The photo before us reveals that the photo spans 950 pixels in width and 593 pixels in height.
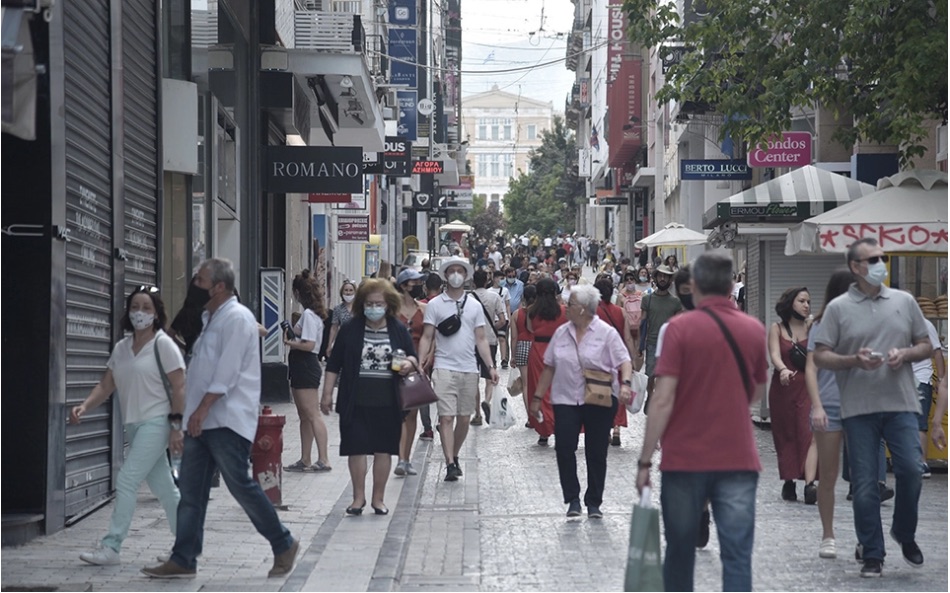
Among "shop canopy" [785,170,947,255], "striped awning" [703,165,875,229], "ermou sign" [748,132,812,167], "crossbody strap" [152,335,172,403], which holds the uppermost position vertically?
Answer: "ermou sign" [748,132,812,167]

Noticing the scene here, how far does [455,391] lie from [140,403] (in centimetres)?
487

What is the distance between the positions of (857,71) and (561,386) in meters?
6.82

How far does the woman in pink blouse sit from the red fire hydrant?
6.28ft

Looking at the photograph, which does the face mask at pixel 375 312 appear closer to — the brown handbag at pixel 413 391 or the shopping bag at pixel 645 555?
the brown handbag at pixel 413 391

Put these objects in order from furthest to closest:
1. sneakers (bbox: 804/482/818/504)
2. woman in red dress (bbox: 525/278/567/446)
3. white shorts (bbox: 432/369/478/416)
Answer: woman in red dress (bbox: 525/278/567/446) → white shorts (bbox: 432/369/478/416) → sneakers (bbox: 804/482/818/504)

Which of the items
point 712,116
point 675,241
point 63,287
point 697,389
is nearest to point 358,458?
point 63,287

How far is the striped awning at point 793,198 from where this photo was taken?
57.0 feet

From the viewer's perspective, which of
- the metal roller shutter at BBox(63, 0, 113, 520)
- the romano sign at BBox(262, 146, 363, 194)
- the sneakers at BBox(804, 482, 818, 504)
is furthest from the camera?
the romano sign at BBox(262, 146, 363, 194)

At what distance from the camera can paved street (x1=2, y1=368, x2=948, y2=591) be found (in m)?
8.50

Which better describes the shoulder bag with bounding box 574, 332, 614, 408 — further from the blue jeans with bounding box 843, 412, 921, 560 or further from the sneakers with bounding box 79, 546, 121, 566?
the sneakers with bounding box 79, 546, 121, 566

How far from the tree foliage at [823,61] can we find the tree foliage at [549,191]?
97.4 m

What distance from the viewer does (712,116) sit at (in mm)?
37594

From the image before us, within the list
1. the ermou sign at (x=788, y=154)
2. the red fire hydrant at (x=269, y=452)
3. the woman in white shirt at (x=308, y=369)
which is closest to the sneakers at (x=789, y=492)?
the red fire hydrant at (x=269, y=452)

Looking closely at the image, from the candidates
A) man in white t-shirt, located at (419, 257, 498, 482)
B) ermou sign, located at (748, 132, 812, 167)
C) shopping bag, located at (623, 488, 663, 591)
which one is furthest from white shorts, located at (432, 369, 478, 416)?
ermou sign, located at (748, 132, 812, 167)
